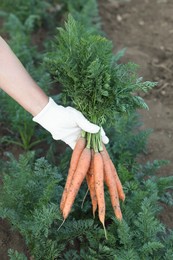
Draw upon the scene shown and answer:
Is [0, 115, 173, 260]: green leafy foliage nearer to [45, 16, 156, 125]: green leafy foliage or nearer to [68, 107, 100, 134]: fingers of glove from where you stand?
[68, 107, 100, 134]: fingers of glove

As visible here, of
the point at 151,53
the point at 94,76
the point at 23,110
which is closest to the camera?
the point at 94,76

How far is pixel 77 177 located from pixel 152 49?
2459 millimetres

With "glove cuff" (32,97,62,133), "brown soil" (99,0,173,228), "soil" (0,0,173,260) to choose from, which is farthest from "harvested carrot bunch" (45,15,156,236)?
"brown soil" (99,0,173,228)

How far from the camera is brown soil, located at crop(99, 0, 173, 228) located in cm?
416

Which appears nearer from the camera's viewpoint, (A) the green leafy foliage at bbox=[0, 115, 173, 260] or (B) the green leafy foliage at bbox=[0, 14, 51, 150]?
(A) the green leafy foliage at bbox=[0, 115, 173, 260]

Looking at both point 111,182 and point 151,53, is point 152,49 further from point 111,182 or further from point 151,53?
point 111,182

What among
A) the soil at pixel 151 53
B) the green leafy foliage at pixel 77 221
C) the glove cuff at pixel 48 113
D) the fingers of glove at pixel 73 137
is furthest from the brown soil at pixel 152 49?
the glove cuff at pixel 48 113

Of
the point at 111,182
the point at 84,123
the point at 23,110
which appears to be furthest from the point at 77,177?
the point at 23,110

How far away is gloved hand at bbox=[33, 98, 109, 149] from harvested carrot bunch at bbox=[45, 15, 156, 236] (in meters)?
0.06

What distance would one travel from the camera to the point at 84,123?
116 inches

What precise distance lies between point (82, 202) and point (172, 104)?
1620 millimetres

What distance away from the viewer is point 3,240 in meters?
3.26

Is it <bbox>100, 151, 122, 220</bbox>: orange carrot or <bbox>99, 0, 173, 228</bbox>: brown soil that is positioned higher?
<bbox>100, 151, 122, 220</bbox>: orange carrot

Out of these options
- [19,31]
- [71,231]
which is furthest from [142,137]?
[19,31]
